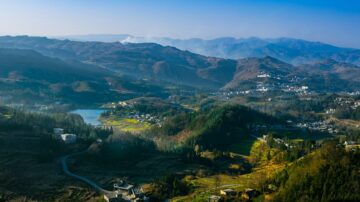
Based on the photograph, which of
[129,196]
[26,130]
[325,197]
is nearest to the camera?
[325,197]

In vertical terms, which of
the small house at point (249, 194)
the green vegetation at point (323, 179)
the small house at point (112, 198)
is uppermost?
the green vegetation at point (323, 179)

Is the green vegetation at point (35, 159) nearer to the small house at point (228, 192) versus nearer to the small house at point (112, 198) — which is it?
the small house at point (112, 198)

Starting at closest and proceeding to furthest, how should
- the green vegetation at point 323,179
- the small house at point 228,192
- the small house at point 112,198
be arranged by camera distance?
the green vegetation at point 323,179
the small house at point 112,198
the small house at point 228,192

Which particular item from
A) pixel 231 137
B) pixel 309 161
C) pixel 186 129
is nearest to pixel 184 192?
pixel 309 161

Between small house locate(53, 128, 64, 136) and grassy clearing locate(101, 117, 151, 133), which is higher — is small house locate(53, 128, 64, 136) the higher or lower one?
the higher one

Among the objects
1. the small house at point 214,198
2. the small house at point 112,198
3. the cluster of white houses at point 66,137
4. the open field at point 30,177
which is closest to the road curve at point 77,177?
the open field at point 30,177

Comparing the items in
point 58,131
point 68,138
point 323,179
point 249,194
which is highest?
point 323,179

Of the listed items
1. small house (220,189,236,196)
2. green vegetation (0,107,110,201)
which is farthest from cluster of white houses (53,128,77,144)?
small house (220,189,236,196)

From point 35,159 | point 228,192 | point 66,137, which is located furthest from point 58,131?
point 228,192

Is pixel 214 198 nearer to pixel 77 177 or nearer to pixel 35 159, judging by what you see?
pixel 77 177

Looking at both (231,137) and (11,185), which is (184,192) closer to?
(11,185)

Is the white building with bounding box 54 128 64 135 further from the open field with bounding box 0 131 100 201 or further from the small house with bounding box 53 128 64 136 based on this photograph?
the open field with bounding box 0 131 100 201
